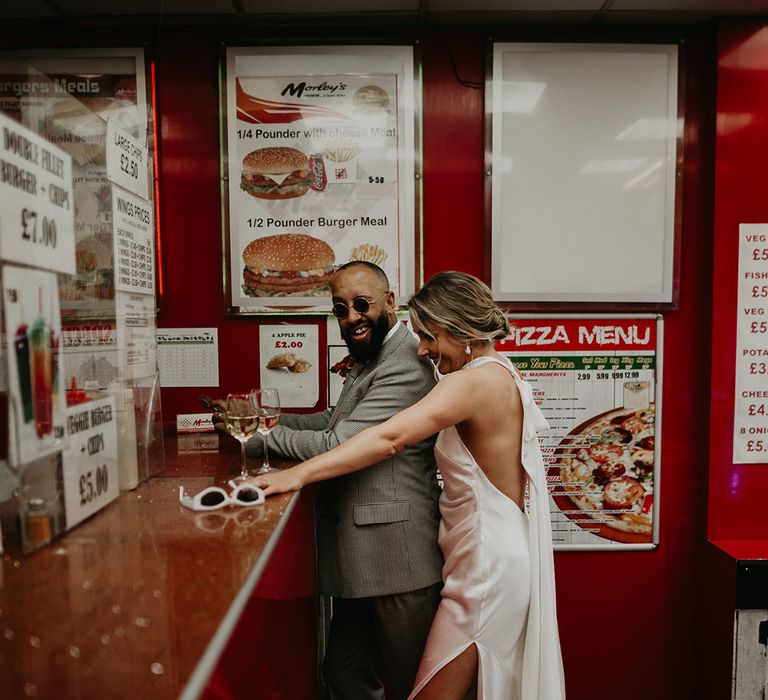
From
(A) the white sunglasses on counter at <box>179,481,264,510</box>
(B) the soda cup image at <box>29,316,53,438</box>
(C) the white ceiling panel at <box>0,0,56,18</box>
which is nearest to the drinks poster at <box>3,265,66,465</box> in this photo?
(B) the soda cup image at <box>29,316,53,438</box>

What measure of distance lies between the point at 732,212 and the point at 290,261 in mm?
1914

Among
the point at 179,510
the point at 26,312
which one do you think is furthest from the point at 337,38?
the point at 179,510

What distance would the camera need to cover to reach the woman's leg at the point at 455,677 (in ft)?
5.29

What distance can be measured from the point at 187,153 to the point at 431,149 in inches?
42.0

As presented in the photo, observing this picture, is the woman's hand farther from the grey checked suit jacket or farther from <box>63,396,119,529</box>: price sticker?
<box>63,396,119,529</box>: price sticker

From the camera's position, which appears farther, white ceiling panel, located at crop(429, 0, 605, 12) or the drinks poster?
white ceiling panel, located at crop(429, 0, 605, 12)

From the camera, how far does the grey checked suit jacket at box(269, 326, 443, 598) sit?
1.73 m

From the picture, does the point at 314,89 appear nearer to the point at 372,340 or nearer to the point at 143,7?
the point at 143,7

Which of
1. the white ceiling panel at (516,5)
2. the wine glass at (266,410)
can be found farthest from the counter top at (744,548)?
the white ceiling panel at (516,5)

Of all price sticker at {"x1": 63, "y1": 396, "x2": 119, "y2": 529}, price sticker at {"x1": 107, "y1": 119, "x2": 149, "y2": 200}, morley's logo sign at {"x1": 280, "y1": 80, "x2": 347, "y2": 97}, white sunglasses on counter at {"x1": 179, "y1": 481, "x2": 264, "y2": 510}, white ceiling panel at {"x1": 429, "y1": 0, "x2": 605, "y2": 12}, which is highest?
white ceiling panel at {"x1": 429, "y1": 0, "x2": 605, "y2": 12}

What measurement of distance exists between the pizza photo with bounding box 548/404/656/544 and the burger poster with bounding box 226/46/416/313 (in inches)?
40.6

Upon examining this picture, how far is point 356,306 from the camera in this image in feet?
6.33

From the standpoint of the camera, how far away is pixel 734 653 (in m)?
2.27

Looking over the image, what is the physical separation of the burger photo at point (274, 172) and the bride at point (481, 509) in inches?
39.7
